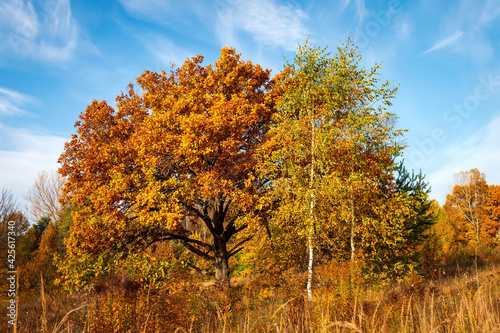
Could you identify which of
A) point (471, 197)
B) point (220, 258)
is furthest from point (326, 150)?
point (471, 197)

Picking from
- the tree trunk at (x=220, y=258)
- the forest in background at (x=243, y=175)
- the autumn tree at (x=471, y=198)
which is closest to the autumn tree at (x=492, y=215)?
the autumn tree at (x=471, y=198)

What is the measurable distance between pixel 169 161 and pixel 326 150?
6.63 m

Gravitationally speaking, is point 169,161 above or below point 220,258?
above

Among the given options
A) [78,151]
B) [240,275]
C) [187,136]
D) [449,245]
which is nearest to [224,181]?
[187,136]

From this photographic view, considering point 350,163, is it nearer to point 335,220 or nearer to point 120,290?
point 335,220

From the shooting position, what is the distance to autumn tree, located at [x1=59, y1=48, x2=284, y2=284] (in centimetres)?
1270

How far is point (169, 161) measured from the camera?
13938 mm

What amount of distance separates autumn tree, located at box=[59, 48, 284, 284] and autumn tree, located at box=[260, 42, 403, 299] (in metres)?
1.41

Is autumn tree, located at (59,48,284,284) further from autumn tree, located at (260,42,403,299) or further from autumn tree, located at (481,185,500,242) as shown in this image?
autumn tree, located at (481,185,500,242)

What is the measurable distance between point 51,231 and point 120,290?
28628 mm

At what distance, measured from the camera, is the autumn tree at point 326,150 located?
1186cm

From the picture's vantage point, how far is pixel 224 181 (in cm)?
1259

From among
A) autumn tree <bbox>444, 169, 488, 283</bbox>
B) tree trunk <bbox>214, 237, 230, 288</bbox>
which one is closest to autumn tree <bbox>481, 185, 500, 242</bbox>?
autumn tree <bbox>444, 169, 488, 283</bbox>

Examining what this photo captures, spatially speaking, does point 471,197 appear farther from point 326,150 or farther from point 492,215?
point 326,150
